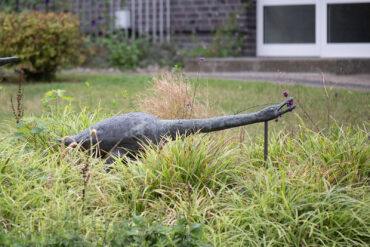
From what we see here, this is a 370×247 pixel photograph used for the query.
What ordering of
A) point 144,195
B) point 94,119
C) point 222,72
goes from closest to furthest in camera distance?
point 144,195 → point 94,119 → point 222,72

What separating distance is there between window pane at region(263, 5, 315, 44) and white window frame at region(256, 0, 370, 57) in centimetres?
9

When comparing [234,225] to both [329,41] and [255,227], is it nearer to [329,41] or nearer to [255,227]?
[255,227]

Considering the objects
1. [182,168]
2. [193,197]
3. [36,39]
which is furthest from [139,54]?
[193,197]

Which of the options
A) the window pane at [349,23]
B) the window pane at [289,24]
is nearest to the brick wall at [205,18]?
the window pane at [289,24]

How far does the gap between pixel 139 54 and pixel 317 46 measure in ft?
13.1

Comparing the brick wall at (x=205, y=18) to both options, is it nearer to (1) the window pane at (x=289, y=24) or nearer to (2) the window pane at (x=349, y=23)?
(1) the window pane at (x=289, y=24)

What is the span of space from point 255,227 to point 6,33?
786 cm

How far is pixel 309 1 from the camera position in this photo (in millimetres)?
10539

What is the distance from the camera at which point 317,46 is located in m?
10.5

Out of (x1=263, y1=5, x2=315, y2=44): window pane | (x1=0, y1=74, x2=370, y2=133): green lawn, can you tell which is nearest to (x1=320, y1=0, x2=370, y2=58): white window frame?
(x1=263, y1=5, x2=315, y2=44): window pane

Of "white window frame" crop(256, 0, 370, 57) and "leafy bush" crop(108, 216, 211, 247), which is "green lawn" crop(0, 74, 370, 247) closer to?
"leafy bush" crop(108, 216, 211, 247)

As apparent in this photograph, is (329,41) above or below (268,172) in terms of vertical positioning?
above

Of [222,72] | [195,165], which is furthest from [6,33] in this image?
[195,165]

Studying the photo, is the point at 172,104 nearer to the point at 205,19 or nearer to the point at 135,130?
the point at 135,130
